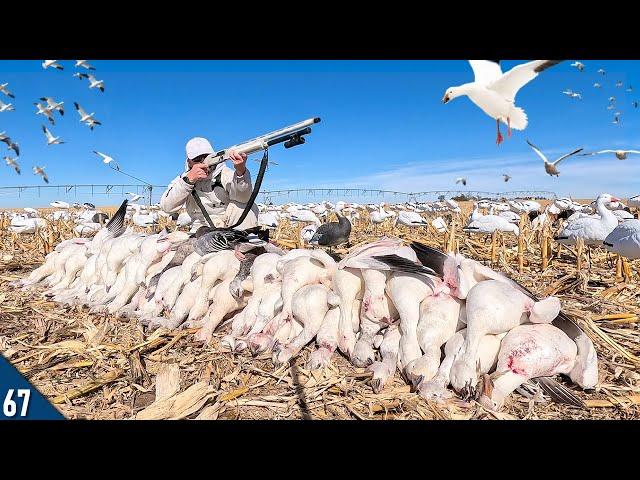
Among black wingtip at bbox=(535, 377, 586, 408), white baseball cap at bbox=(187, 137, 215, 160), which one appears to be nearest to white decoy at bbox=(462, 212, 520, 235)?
white baseball cap at bbox=(187, 137, 215, 160)

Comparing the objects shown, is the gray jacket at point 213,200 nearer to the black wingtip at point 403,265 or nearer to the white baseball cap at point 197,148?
the white baseball cap at point 197,148

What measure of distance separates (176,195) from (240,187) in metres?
0.87

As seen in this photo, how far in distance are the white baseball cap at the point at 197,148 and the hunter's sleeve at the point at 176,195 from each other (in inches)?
14.2

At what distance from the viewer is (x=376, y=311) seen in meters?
3.73

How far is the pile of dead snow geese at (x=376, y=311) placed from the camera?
3166 millimetres

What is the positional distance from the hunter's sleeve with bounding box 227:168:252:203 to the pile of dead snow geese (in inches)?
26.7

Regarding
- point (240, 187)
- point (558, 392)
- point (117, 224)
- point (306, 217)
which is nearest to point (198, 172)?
point (240, 187)

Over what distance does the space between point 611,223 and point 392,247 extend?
18.7 feet

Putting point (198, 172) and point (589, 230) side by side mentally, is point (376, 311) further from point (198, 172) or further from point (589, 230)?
point (589, 230)

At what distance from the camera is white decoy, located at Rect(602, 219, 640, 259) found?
5975 millimetres

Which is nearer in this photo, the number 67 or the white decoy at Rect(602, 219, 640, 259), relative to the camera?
the number 67

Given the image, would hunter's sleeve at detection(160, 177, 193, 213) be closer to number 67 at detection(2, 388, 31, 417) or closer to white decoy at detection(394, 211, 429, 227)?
number 67 at detection(2, 388, 31, 417)

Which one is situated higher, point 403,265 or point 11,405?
point 403,265
